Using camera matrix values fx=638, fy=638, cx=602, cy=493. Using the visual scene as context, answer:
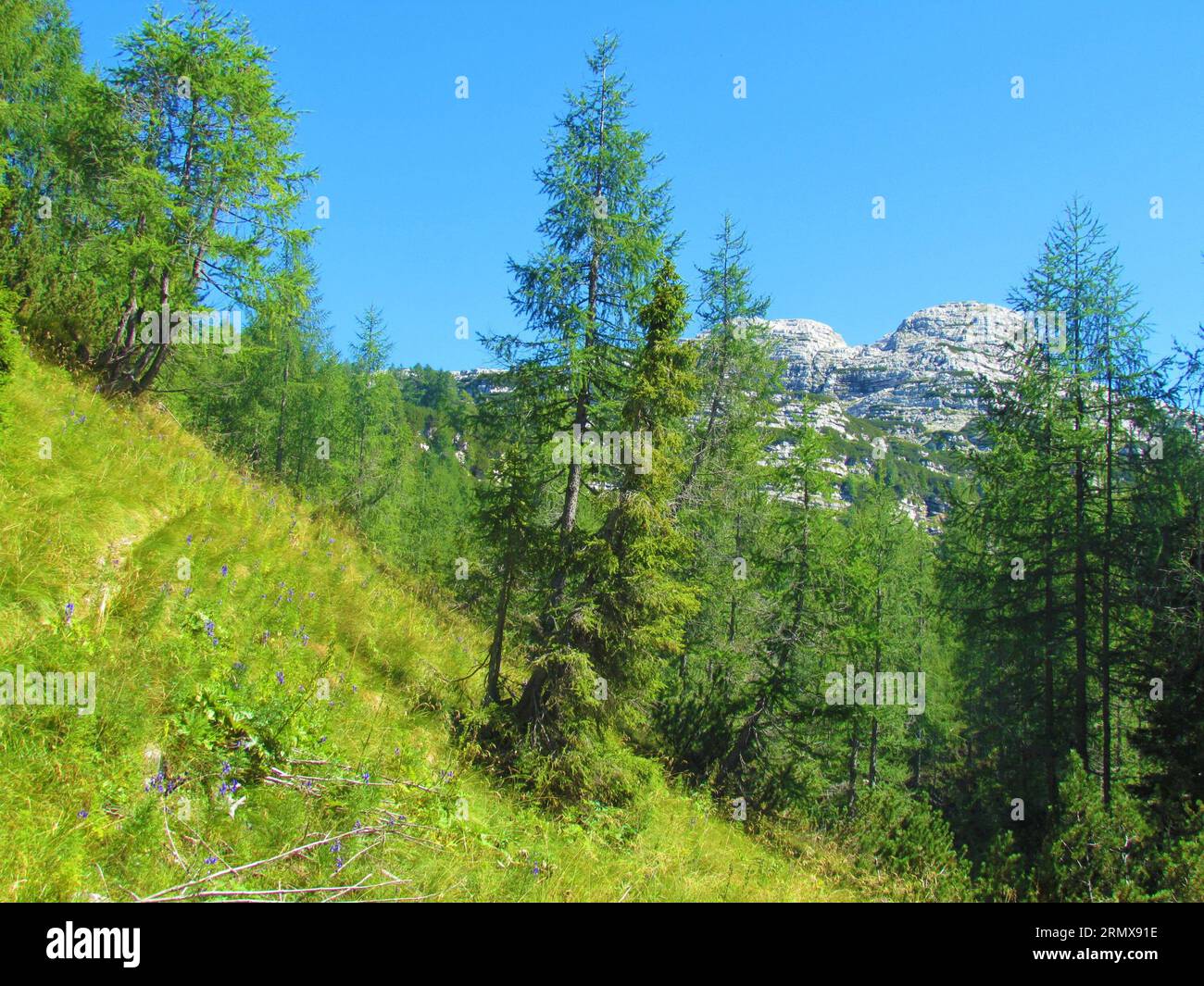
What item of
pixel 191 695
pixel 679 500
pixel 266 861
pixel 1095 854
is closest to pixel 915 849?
pixel 1095 854

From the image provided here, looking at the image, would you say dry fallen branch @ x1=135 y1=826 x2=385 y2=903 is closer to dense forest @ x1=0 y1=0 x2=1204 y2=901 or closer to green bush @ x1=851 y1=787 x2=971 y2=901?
dense forest @ x1=0 y1=0 x2=1204 y2=901

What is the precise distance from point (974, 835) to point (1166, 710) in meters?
9.75

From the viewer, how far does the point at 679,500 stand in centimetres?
1672

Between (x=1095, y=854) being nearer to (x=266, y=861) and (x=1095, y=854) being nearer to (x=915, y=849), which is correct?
(x=915, y=849)

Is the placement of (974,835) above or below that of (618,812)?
below

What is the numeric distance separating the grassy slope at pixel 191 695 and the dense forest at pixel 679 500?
1.00 meters

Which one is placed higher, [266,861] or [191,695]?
[191,695]

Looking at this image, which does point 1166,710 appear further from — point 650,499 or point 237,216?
point 237,216

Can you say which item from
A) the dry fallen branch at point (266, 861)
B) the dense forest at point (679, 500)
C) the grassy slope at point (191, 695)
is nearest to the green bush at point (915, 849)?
the dense forest at point (679, 500)

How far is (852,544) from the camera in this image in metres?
18.9

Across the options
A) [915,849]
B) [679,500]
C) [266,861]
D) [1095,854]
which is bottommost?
[915,849]

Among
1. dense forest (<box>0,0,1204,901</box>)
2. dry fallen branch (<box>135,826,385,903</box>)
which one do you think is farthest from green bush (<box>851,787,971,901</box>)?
dry fallen branch (<box>135,826,385,903</box>)

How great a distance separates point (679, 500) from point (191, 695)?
12803 millimetres
